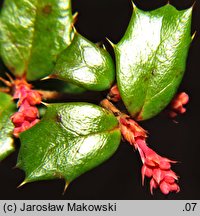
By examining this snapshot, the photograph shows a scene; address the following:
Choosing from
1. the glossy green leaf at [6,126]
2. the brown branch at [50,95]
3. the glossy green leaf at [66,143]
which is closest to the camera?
the glossy green leaf at [66,143]

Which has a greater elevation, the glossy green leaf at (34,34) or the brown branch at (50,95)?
the glossy green leaf at (34,34)

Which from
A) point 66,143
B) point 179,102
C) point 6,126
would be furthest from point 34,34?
point 179,102

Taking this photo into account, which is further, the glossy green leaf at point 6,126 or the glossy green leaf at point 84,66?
the glossy green leaf at point 6,126

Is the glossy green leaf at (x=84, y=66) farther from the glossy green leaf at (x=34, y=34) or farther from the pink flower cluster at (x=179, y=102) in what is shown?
the pink flower cluster at (x=179, y=102)

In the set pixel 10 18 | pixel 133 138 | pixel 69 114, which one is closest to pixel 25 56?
pixel 10 18

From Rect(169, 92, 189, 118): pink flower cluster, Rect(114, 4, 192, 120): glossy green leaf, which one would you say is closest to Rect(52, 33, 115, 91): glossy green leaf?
Rect(114, 4, 192, 120): glossy green leaf

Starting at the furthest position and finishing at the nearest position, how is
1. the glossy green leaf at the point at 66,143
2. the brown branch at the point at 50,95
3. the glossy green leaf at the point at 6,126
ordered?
the brown branch at the point at 50,95 < the glossy green leaf at the point at 6,126 < the glossy green leaf at the point at 66,143

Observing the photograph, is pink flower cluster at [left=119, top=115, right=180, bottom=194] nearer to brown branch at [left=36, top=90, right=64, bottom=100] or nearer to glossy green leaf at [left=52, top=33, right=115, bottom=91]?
glossy green leaf at [left=52, top=33, right=115, bottom=91]

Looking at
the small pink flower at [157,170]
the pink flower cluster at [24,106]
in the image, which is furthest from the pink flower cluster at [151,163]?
the pink flower cluster at [24,106]
